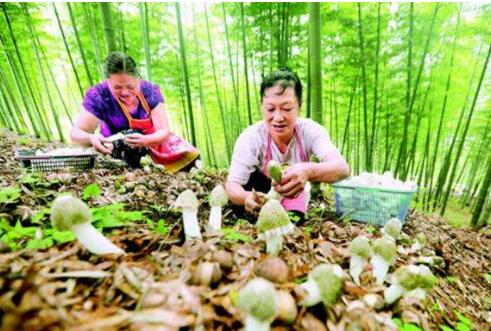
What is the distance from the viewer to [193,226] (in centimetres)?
168

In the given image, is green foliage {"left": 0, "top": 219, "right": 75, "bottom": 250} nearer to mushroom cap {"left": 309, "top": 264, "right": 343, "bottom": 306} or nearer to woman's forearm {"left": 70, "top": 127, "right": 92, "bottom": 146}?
mushroom cap {"left": 309, "top": 264, "right": 343, "bottom": 306}

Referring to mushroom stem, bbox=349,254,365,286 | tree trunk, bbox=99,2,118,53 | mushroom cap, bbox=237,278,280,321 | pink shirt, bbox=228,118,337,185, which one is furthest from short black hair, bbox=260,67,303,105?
tree trunk, bbox=99,2,118,53

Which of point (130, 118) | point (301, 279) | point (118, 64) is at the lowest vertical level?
point (301, 279)

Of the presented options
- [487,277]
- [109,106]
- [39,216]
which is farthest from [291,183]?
[487,277]

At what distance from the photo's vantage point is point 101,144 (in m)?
3.70

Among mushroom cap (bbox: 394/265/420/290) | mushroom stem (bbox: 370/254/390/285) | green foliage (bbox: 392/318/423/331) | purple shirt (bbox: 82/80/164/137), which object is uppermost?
purple shirt (bbox: 82/80/164/137)

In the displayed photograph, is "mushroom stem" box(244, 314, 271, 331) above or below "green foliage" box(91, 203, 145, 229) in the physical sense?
below

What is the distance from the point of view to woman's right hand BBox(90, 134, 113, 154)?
3.65m

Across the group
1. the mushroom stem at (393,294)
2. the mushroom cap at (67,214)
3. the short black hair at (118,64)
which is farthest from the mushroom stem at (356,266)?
the short black hair at (118,64)

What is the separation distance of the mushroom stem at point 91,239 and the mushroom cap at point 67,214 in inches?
1.5

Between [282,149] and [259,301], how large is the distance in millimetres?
2454

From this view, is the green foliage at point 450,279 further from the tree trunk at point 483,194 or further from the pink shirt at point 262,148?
the tree trunk at point 483,194

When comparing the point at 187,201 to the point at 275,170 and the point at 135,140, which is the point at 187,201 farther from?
the point at 135,140

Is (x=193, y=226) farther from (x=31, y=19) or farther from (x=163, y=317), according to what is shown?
(x=31, y=19)
